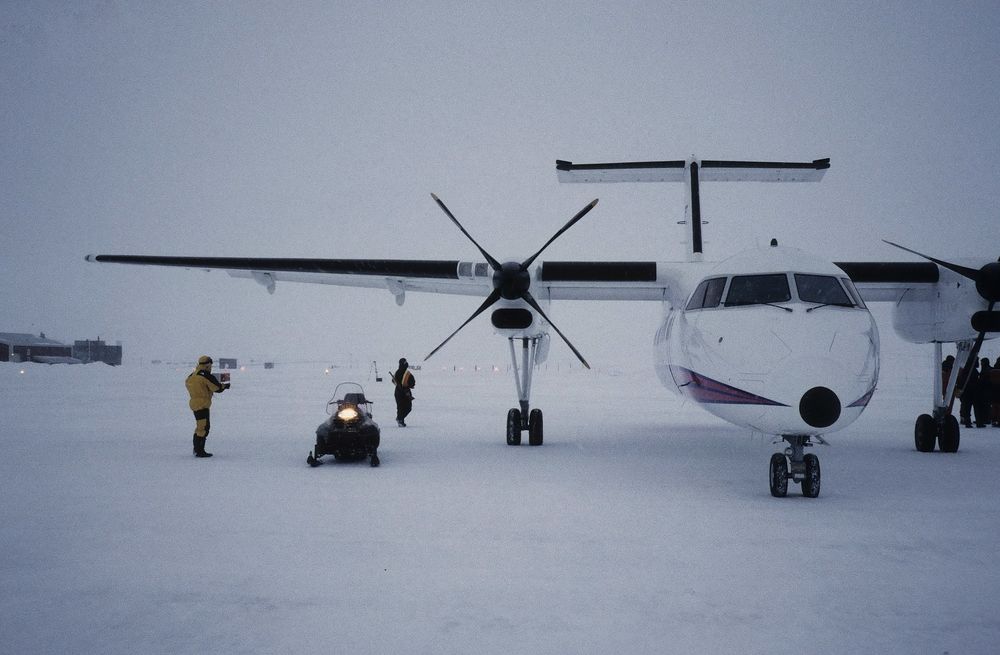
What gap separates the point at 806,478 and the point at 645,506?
192 cm

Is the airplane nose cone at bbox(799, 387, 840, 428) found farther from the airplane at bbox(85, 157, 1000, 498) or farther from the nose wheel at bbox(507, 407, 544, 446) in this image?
the nose wheel at bbox(507, 407, 544, 446)

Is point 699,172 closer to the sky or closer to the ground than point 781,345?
closer to the sky

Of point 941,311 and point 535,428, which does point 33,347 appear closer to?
point 535,428

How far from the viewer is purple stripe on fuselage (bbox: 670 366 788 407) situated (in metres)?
6.33

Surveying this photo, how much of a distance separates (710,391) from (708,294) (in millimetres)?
1305

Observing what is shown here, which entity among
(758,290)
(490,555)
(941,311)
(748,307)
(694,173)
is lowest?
(490,555)

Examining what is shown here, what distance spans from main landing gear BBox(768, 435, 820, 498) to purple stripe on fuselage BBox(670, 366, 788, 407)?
1.99 ft

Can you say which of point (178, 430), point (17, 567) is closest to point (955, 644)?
point (17, 567)

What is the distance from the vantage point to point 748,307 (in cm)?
684

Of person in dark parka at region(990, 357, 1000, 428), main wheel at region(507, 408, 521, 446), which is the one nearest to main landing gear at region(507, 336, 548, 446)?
main wheel at region(507, 408, 521, 446)

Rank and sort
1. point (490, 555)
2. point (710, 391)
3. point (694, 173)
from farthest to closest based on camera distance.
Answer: point (694, 173) < point (710, 391) < point (490, 555)

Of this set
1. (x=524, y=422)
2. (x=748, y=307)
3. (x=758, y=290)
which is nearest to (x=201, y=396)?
(x=524, y=422)

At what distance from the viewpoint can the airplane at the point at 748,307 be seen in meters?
6.12

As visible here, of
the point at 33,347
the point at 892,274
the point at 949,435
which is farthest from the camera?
the point at 33,347
